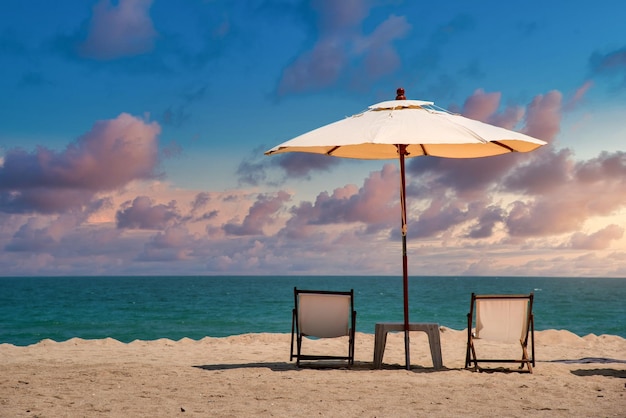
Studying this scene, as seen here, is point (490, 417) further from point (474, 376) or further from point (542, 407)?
point (474, 376)

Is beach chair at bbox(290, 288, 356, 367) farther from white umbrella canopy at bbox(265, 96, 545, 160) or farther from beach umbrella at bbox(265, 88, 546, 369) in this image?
white umbrella canopy at bbox(265, 96, 545, 160)

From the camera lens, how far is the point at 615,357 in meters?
9.28

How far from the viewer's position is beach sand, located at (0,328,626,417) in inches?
207

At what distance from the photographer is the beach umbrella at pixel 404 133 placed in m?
6.62

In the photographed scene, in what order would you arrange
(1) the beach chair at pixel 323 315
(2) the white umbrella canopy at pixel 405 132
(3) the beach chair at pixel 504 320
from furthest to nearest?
(1) the beach chair at pixel 323 315
(3) the beach chair at pixel 504 320
(2) the white umbrella canopy at pixel 405 132

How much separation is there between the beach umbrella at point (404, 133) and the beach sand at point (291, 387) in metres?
0.96

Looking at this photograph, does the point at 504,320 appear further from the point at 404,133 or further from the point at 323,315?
the point at 404,133

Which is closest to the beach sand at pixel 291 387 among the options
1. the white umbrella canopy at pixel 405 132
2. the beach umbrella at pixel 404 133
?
the beach umbrella at pixel 404 133

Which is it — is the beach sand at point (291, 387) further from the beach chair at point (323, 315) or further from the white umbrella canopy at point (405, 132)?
the white umbrella canopy at point (405, 132)

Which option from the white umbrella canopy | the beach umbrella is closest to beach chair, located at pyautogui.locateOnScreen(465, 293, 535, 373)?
the beach umbrella

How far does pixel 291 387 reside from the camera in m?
6.12

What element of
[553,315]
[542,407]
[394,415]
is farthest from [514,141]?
[553,315]

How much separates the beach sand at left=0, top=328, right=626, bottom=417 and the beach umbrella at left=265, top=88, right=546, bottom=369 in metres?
0.96

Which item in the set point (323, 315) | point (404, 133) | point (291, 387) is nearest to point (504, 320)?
point (323, 315)
